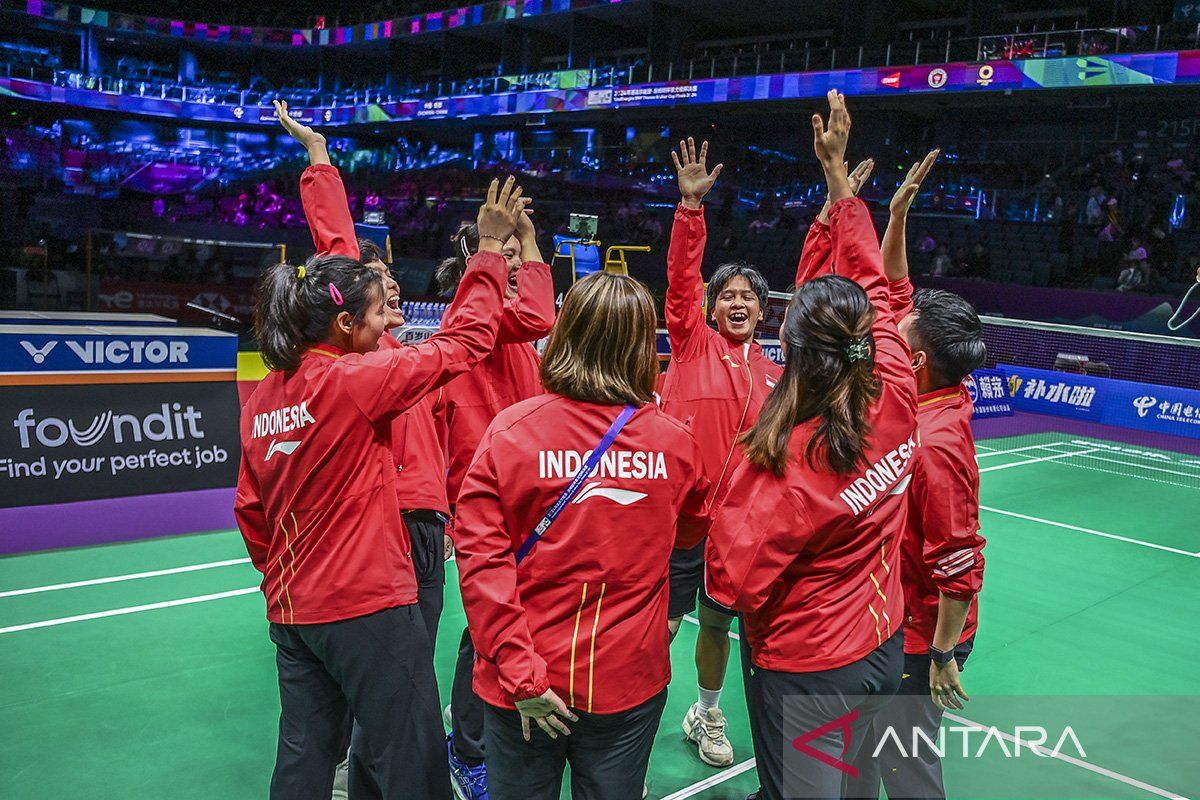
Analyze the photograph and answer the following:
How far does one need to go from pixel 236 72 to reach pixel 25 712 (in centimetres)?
5129

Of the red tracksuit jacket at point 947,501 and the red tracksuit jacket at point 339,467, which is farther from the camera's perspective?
the red tracksuit jacket at point 947,501

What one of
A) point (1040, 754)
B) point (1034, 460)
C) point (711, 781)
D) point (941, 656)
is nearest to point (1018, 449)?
point (1034, 460)

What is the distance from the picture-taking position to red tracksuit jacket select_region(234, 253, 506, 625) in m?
2.72

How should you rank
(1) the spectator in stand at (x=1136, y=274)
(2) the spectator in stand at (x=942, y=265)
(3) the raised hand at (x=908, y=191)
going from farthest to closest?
1. (2) the spectator in stand at (x=942, y=265)
2. (1) the spectator in stand at (x=1136, y=274)
3. (3) the raised hand at (x=908, y=191)

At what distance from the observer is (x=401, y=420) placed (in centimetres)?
356

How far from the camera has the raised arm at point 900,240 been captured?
3.32m

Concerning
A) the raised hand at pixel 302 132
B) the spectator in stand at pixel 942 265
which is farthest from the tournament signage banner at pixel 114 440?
the spectator in stand at pixel 942 265

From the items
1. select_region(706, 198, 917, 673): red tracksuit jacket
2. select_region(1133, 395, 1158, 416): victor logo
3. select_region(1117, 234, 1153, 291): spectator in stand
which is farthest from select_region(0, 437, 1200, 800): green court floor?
select_region(1117, 234, 1153, 291): spectator in stand

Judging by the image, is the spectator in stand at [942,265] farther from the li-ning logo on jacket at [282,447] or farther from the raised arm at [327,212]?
the li-ning logo on jacket at [282,447]

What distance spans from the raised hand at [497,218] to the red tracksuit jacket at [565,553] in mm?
729

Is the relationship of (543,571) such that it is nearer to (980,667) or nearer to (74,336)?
(980,667)

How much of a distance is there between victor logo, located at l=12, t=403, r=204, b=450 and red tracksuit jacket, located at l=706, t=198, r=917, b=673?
6.94 metres

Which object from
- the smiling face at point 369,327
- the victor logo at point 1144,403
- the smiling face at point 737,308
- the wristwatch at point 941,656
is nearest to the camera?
the smiling face at point 369,327

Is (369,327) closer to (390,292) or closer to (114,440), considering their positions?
(390,292)
